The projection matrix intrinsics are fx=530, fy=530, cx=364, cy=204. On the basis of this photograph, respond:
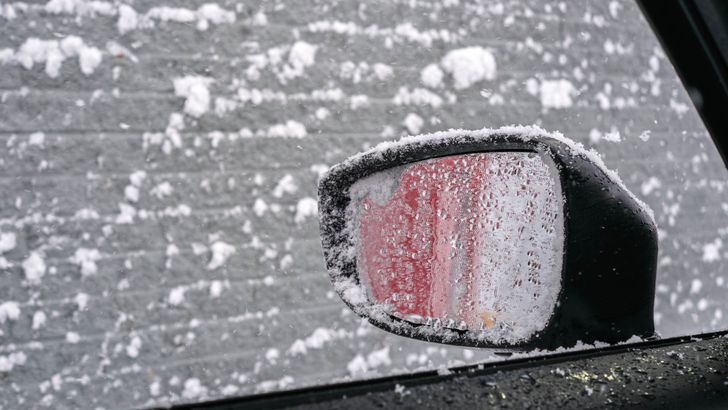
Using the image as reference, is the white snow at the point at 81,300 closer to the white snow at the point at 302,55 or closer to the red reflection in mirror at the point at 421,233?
the white snow at the point at 302,55

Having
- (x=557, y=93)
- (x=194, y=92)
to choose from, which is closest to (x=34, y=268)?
(x=194, y=92)

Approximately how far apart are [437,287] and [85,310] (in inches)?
42.3

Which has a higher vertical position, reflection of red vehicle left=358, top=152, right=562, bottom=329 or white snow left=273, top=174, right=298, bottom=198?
reflection of red vehicle left=358, top=152, right=562, bottom=329

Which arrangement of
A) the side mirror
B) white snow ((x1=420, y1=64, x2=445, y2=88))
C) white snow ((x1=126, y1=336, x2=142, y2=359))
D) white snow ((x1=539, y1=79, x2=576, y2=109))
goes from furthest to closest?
white snow ((x1=539, y1=79, x2=576, y2=109)) → white snow ((x1=420, y1=64, x2=445, y2=88)) → white snow ((x1=126, y1=336, x2=142, y2=359)) → the side mirror

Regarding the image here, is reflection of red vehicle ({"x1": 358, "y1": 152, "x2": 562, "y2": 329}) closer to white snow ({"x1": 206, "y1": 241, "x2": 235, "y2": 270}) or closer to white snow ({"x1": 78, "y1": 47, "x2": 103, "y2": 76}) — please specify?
white snow ({"x1": 206, "y1": 241, "x2": 235, "y2": 270})

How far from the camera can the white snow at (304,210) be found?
1.37 metres

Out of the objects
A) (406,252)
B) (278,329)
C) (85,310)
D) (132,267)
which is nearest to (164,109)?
(132,267)

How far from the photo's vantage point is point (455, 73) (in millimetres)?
1516

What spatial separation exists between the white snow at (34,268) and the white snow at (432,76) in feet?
3.46

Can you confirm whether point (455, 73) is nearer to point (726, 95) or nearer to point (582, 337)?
point (726, 95)

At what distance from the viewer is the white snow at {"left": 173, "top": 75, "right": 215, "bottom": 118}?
1.27 metres

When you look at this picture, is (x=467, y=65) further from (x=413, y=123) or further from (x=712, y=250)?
(x=712, y=250)

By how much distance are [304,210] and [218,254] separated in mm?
242

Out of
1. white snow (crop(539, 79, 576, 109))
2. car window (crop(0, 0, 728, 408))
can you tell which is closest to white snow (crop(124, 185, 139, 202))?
car window (crop(0, 0, 728, 408))
